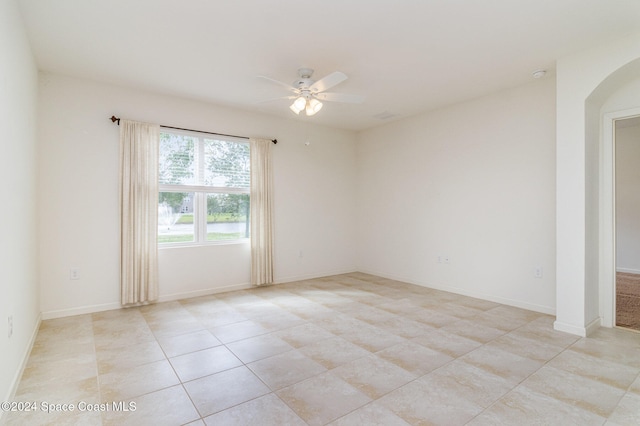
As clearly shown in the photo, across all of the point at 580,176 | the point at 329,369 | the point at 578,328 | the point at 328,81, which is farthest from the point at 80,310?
the point at 580,176

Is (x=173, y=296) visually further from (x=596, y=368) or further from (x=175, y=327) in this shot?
(x=596, y=368)

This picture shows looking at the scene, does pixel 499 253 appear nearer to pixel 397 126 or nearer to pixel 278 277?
pixel 397 126

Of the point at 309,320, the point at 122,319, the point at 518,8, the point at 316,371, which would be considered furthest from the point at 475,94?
the point at 122,319

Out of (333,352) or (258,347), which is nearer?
(333,352)

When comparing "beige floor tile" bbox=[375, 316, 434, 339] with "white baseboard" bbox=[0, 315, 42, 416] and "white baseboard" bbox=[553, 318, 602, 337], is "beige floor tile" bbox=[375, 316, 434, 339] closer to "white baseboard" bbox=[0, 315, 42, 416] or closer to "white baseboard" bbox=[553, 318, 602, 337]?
"white baseboard" bbox=[553, 318, 602, 337]

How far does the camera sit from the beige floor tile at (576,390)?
82.0 inches

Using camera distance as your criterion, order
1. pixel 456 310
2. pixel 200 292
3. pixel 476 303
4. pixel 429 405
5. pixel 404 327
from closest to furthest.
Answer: pixel 429 405 < pixel 404 327 < pixel 456 310 < pixel 476 303 < pixel 200 292

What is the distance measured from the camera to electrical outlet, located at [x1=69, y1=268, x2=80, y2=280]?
384 centimetres

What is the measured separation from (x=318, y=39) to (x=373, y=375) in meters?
2.87

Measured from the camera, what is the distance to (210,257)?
484 centimetres

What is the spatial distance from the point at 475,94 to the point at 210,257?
4.35 metres

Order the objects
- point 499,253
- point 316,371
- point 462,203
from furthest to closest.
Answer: point 462,203, point 499,253, point 316,371

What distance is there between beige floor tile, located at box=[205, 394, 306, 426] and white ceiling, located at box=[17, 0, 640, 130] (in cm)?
284

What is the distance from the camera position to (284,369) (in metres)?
2.56
